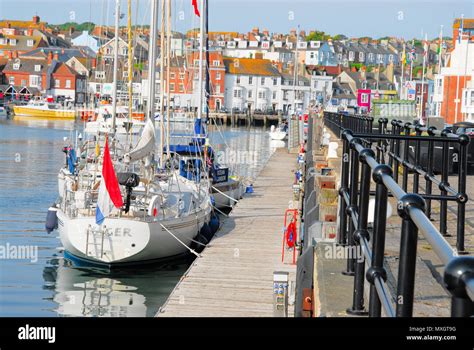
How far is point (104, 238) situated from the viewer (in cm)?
2178

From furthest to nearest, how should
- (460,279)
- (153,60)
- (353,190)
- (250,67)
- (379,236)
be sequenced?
(250,67), (153,60), (353,190), (379,236), (460,279)

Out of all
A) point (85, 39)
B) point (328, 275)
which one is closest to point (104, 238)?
point (328, 275)

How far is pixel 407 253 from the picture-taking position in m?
3.51

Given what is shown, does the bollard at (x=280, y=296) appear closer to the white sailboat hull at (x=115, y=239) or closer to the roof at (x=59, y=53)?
the white sailboat hull at (x=115, y=239)

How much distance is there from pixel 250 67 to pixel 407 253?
145 meters

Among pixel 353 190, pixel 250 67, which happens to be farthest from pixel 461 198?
pixel 250 67

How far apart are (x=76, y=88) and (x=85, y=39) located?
36136 millimetres

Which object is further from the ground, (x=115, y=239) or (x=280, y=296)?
(x=280, y=296)

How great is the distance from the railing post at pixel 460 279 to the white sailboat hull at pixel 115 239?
19206 mm

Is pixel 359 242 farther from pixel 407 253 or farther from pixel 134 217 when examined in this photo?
pixel 134 217

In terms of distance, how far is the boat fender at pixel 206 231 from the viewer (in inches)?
1027

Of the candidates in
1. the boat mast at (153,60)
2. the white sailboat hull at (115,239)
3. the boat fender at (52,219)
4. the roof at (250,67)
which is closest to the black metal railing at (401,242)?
the white sailboat hull at (115,239)

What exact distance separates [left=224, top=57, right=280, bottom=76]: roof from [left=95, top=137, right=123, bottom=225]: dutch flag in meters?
124

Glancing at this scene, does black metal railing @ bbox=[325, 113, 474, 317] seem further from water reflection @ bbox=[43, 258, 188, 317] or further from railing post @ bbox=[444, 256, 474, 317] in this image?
water reflection @ bbox=[43, 258, 188, 317]
